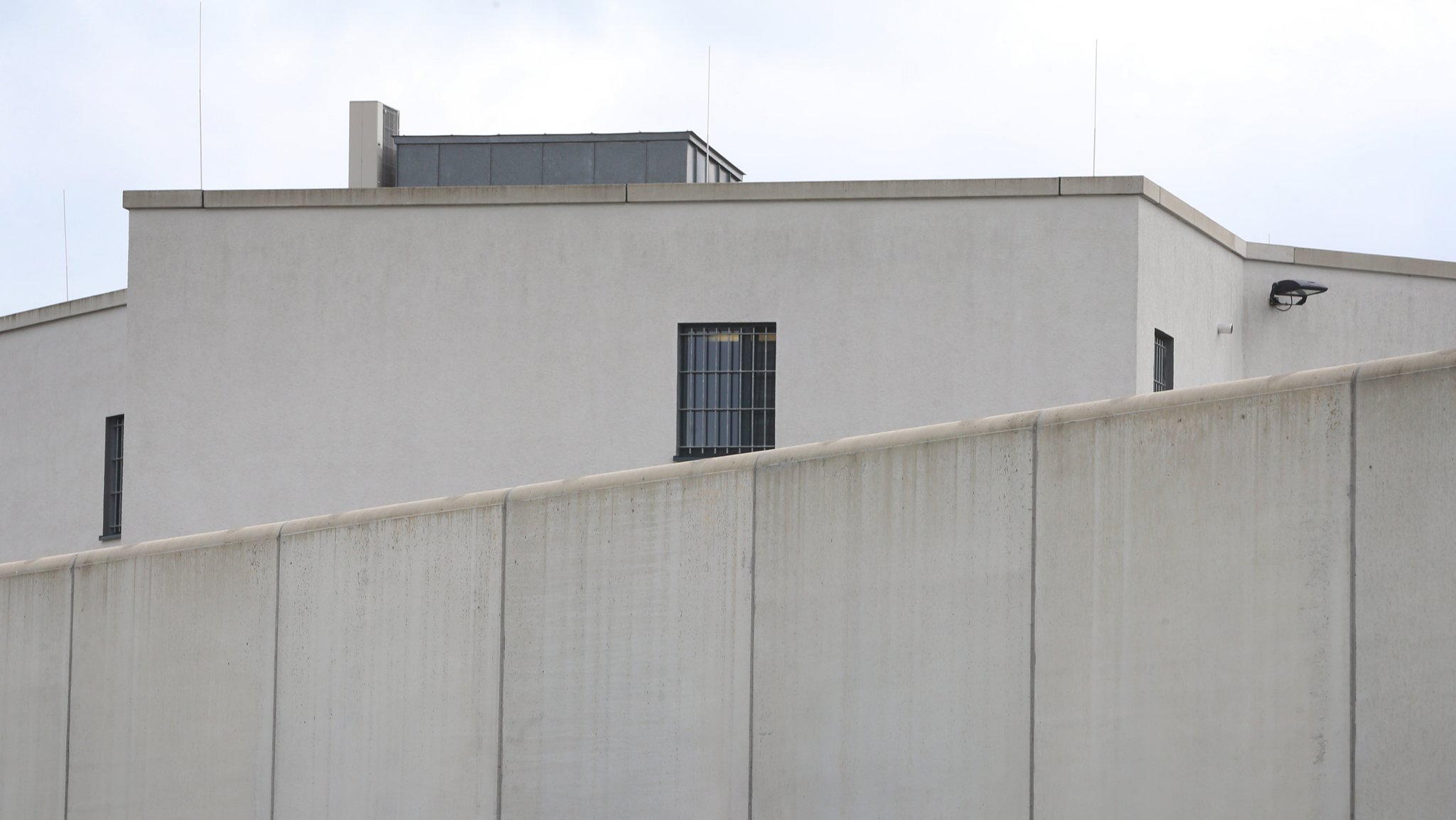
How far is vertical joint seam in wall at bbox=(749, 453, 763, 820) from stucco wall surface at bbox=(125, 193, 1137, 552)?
29.7 ft

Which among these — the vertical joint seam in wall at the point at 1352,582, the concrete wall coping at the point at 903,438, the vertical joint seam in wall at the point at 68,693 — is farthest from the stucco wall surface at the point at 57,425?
the vertical joint seam in wall at the point at 1352,582

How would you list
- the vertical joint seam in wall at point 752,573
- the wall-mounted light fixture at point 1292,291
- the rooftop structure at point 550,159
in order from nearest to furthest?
the vertical joint seam in wall at point 752,573, the wall-mounted light fixture at point 1292,291, the rooftop structure at point 550,159

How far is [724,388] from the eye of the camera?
60.4ft

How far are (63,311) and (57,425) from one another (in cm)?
164

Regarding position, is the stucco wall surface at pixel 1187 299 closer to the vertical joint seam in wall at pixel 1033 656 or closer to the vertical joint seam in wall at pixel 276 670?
the vertical joint seam in wall at pixel 1033 656

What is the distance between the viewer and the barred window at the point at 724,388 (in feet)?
60.1

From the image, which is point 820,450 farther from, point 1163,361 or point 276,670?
point 1163,361

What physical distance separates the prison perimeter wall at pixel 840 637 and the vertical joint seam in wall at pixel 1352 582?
1 centimetres

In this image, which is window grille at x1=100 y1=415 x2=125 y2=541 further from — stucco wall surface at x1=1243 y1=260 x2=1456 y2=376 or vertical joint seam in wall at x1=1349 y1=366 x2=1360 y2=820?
vertical joint seam in wall at x1=1349 y1=366 x2=1360 y2=820

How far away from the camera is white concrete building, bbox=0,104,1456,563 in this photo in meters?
17.9

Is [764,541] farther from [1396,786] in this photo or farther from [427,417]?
[427,417]

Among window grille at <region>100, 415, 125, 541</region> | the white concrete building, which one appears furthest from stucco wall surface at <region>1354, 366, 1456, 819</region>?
window grille at <region>100, 415, 125, 541</region>

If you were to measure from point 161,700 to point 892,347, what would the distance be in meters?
9.25

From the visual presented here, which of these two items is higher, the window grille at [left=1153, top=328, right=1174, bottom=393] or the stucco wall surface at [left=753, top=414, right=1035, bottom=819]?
the window grille at [left=1153, top=328, right=1174, bottom=393]
